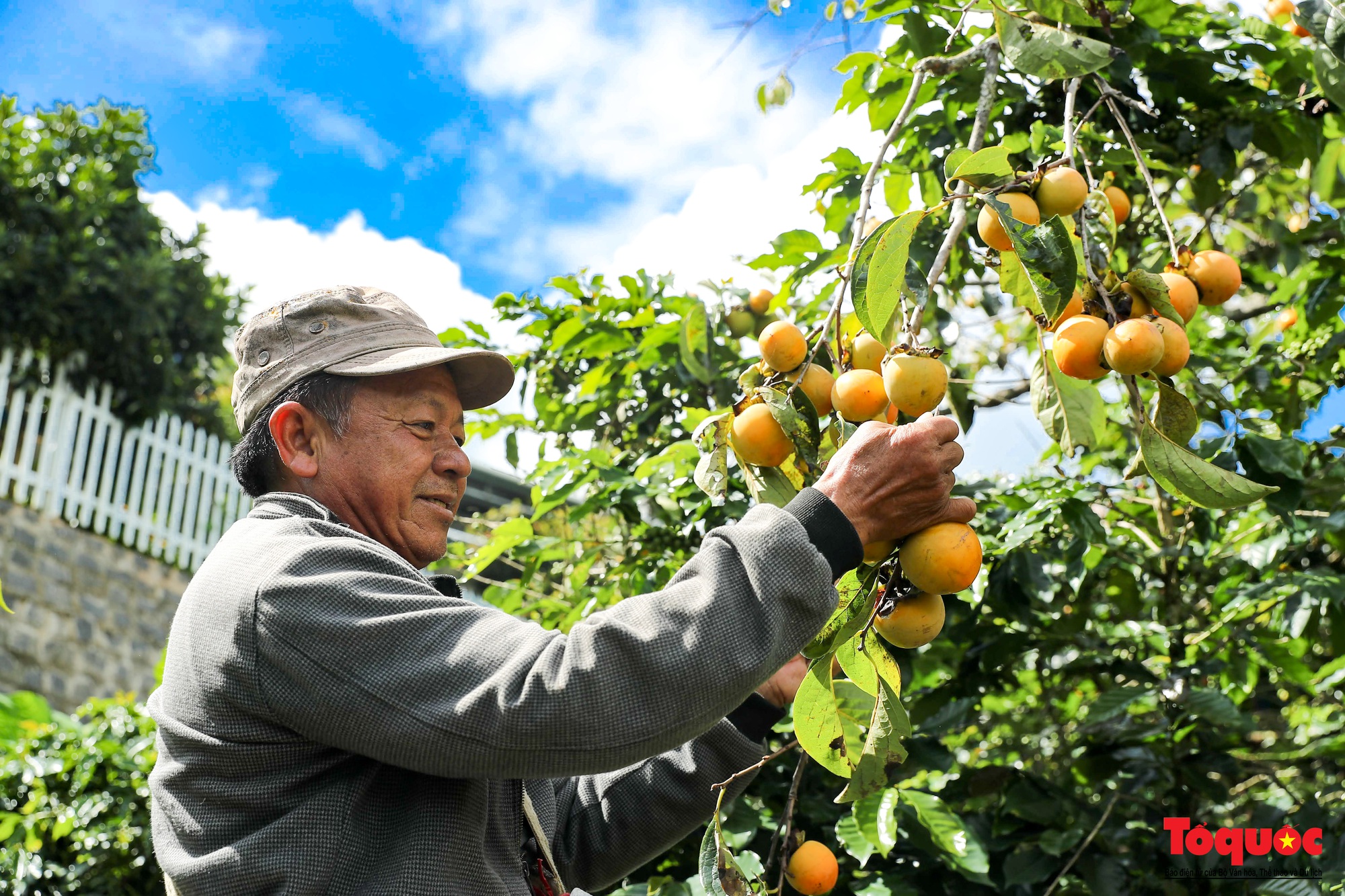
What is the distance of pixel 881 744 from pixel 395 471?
0.84 metres

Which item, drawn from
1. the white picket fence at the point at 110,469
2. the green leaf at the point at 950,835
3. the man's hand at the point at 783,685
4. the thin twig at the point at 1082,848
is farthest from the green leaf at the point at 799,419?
the white picket fence at the point at 110,469

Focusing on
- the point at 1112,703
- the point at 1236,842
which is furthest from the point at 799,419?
the point at 1236,842

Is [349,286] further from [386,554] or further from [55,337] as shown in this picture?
[55,337]

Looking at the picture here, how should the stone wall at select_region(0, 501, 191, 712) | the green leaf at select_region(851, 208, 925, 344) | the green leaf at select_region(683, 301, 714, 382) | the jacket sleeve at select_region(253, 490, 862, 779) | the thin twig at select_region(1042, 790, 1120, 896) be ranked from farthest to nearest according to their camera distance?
the stone wall at select_region(0, 501, 191, 712) < the green leaf at select_region(683, 301, 714, 382) < the thin twig at select_region(1042, 790, 1120, 896) < the green leaf at select_region(851, 208, 925, 344) < the jacket sleeve at select_region(253, 490, 862, 779)

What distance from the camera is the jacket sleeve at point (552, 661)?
1305 millimetres

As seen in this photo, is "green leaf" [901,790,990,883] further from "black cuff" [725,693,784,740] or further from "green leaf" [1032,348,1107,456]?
"green leaf" [1032,348,1107,456]

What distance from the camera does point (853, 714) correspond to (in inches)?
63.5

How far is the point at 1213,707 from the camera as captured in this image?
2555 mm

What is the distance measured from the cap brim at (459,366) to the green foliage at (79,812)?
2530 millimetres

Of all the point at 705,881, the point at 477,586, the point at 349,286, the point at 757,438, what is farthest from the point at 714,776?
the point at 477,586

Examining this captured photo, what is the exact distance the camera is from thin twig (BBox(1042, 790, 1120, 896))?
2.34m

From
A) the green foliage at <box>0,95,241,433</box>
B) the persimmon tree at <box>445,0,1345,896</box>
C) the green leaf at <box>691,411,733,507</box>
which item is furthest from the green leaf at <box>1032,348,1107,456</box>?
the green foliage at <box>0,95,241,433</box>

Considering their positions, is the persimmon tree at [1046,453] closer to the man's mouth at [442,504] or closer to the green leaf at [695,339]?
the green leaf at [695,339]

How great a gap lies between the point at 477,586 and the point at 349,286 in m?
5.69
